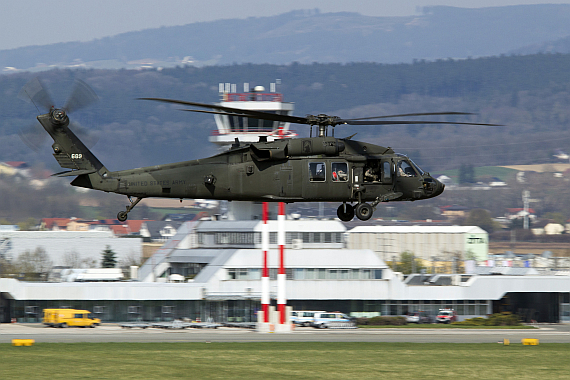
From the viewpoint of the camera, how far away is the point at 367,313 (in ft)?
258

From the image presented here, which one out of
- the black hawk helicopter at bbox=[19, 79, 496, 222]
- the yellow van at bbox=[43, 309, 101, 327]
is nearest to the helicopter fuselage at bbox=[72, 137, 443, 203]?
the black hawk helicopter at bbox=[19, 79, 496, 222]

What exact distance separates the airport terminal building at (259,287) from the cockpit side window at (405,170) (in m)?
43.9

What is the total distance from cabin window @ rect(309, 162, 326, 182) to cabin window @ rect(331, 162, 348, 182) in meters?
0.40

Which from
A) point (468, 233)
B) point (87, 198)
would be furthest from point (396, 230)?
point (87, 198)

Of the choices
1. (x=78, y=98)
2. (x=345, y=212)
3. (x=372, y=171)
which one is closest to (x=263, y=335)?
(x=345, y=212)

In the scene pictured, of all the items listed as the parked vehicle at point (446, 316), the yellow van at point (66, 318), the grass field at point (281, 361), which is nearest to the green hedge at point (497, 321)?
the parked vehicle at point (446, 316)

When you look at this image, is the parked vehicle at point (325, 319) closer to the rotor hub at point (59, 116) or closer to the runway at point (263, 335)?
the runway at point (263, 335)

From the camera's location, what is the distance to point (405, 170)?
3197cm

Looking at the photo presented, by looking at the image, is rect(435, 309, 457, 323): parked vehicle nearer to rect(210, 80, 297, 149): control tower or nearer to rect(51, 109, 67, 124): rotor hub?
rect(210, 80, 297, 149): control tower

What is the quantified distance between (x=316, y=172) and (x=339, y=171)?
3.00 ft

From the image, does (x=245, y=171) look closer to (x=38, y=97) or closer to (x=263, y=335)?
(x=38, y=97)

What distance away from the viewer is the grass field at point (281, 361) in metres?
36.8

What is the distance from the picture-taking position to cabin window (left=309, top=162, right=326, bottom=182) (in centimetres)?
3034

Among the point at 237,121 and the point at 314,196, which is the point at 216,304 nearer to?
the point at 237,121
